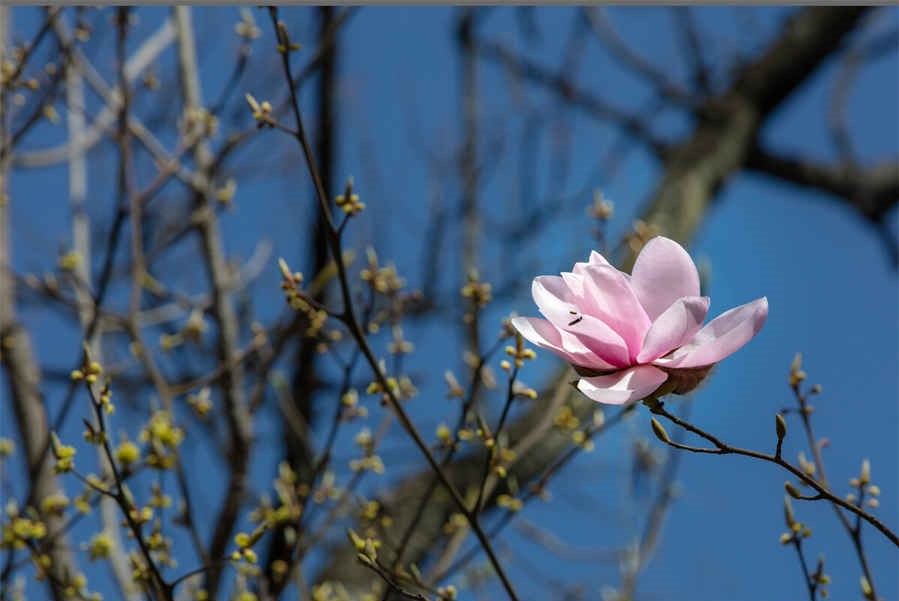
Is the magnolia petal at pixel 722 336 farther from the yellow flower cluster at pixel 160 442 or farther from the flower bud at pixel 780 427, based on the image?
the yellow flower cluster at pixel 160 442

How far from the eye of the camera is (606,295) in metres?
0.55

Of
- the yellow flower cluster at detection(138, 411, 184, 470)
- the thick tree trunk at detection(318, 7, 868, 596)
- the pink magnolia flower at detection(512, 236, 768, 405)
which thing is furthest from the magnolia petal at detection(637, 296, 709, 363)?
the thick tree trunk at detection(318, 7, 868, 596)

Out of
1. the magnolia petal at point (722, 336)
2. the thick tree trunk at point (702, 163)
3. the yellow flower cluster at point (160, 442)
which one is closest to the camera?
the magnolia petal at point (722, 336)

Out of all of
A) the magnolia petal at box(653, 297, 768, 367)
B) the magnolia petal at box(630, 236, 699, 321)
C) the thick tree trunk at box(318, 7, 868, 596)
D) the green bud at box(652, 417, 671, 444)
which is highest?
the thick tree trunk at box(318, 7, 868, 596)

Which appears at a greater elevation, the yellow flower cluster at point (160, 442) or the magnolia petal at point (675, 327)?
the yellow flower cluster at point (160, 442)

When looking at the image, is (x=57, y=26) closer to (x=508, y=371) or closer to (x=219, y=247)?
(x=219, y=247)

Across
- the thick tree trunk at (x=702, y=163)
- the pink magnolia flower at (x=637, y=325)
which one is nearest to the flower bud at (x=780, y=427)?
the pink magnolia flower at (x=637, y=325)

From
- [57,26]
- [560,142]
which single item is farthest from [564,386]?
[560,142]

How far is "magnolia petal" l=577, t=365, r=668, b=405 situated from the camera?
1.71ft

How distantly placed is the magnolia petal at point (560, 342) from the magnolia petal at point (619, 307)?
0.02m

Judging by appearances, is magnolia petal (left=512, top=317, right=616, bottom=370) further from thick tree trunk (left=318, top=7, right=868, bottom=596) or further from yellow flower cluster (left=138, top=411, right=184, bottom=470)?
thick tree trunk (left=318, top=7, right=868, bottom=596)

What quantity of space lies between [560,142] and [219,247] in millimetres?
1159

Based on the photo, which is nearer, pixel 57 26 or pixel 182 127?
pixel 57 26

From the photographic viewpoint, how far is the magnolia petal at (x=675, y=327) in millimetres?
523
